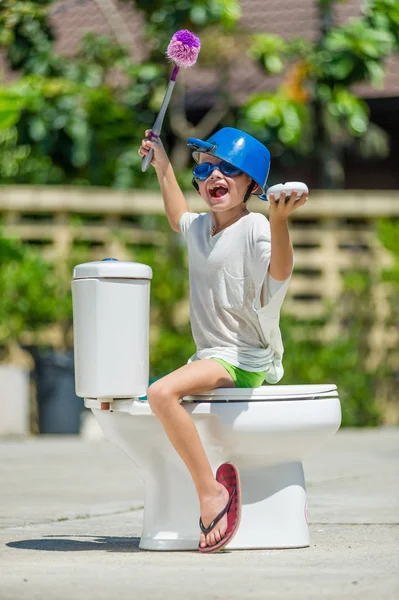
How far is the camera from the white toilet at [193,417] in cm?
365

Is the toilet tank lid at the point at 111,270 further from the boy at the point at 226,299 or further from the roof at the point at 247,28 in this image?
the roof at the point at 247,28

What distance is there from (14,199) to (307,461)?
10.8 ft

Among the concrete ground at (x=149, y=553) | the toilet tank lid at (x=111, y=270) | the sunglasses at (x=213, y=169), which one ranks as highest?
the sunglasses at (x=213, y=169)

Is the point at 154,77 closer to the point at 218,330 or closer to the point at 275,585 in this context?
the point at 218,330

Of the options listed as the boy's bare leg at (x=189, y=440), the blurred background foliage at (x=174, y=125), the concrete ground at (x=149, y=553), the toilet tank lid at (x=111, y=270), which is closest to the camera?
the concrete ground at (x=149, y=553)

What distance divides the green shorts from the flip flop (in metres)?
0.26

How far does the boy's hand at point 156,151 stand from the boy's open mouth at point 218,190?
265 mm

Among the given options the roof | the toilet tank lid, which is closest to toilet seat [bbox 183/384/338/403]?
the toilet tank lid

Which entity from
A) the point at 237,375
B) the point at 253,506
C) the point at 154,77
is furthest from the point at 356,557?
the point at 154,77

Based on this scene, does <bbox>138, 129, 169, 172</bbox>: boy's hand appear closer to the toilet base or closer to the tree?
the toilet base

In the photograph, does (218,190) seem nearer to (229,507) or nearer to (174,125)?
(229,507)

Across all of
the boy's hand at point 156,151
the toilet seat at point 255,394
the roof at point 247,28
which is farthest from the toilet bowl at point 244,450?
the roof at point 247,28

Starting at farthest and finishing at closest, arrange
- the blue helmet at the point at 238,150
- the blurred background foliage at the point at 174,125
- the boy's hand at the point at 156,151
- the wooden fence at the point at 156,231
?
1. the wooden fence at the point at 156,231
2. the blurred background foliage at the point at 174,125
3. the boy's hand at the point at 156,151
4. the blue helmet at the point at 238,150

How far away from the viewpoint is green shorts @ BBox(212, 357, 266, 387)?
3734 mm
